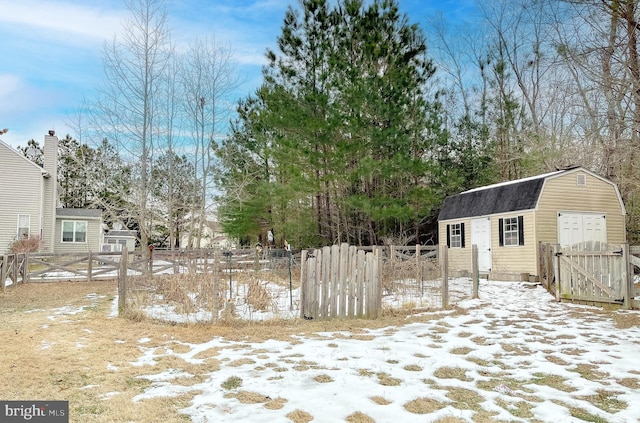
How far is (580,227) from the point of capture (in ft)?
49.9

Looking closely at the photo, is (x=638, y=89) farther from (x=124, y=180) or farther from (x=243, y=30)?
(x=124, y=180)

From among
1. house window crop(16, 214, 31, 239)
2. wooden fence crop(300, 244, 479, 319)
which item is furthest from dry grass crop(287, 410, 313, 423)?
house window crop(16, 214, 31, 239)

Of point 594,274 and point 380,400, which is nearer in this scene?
point 380,400

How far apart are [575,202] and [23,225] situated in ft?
83.5

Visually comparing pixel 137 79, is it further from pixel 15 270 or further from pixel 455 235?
pixel 455 235

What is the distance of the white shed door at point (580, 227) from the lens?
14.8 m

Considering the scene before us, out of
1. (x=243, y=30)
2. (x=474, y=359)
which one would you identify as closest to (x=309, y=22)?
(x=243, y=30)

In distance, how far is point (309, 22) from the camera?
20297 mm

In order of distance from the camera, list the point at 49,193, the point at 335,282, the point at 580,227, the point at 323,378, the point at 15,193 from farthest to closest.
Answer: the point at 49,193, the point at 15,193, the point at 580,227, the point at 335,282, the point at 323,378

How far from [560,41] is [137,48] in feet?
51.9

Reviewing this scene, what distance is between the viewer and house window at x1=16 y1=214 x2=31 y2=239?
2287 centimetres

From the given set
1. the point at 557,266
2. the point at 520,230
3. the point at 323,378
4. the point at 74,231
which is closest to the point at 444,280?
the point at 557,266

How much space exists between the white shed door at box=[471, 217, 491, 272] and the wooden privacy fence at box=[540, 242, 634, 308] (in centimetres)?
503

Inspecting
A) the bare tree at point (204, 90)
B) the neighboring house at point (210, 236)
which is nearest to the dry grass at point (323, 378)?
the bare tree at point (204, 90)
